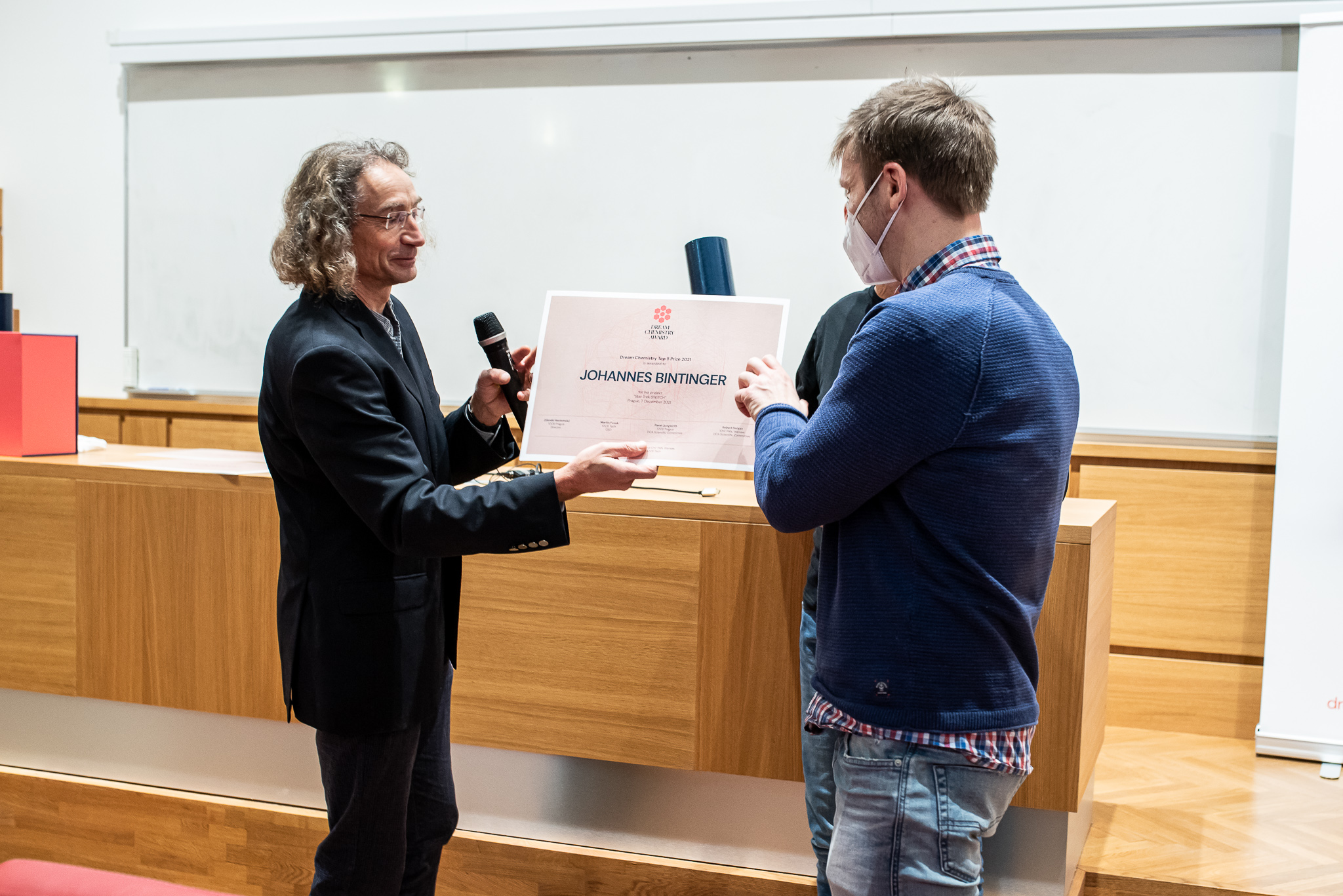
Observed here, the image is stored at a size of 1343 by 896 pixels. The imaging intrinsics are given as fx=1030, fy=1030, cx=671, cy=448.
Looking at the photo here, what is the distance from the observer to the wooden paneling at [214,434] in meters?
4.03

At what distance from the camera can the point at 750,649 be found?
6.59 feet

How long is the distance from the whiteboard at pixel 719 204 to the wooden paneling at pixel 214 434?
0.19 meters

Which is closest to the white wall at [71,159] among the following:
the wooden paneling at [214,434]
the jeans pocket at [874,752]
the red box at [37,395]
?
the wooden paneling at [214,434]

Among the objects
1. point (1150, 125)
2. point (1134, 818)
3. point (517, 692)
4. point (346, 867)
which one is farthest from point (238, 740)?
point (1150, 125)

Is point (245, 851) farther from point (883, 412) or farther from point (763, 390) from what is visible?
point (883, 412)

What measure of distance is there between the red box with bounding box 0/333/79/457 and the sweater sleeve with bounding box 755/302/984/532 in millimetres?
2039

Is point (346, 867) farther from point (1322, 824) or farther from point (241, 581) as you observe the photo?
point (1322, 824)

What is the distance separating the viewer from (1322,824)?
8.07 feet

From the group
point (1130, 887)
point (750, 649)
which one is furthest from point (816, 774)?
point (1130, 887)

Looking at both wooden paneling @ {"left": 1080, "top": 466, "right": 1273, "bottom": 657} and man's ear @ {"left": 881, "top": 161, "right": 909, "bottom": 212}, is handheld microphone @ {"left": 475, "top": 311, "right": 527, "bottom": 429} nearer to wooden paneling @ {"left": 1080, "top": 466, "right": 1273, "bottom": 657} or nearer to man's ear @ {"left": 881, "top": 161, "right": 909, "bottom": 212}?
man's ear @ {"left": 881, "top": 161, "right": 909, "bottom": 212}

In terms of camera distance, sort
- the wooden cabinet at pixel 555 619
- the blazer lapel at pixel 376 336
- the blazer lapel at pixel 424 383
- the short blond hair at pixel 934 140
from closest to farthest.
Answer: the short blond hair at pixel 934 140 → the blazer lapel at pixel 376 336 → the blazer lapel at pixel 424 383 → the wooden cabinet at pixel 555 619

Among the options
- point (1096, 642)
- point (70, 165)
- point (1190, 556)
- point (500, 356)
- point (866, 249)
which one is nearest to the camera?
point (866, 249)

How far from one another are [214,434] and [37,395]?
5.46 feet

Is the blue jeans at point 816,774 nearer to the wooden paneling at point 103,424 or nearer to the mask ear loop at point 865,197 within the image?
the mask ear loop at point 865,197
